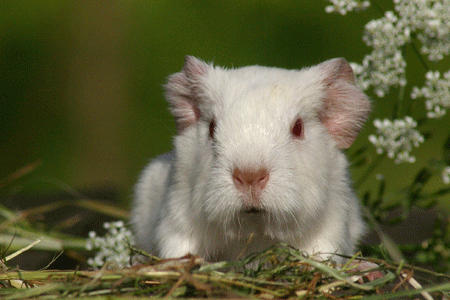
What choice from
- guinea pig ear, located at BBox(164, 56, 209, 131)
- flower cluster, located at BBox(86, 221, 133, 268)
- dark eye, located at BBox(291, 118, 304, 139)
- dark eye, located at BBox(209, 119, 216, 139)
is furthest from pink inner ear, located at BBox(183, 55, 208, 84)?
flower cluster, located at BBox(86, 221, 133, 268)

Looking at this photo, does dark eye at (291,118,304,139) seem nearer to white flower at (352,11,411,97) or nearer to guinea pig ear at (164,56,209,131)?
guinea pig ear at (164,56,209,131)

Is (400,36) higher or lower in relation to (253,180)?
higher

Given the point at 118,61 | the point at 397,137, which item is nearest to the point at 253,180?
the point at 397,137

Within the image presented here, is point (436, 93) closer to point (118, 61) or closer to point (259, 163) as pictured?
point (259, 163)

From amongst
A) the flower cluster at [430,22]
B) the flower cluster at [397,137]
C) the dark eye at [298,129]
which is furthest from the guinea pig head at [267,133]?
the flower cluster at [430,22]

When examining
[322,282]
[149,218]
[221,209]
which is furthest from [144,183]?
[322,282]

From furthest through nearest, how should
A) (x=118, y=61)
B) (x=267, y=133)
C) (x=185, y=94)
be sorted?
(x=118, y=61)
(x=185, y=94)
(x=267, y=133)

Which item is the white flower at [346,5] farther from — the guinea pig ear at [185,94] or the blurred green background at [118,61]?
the blurred green background at [118,61]
